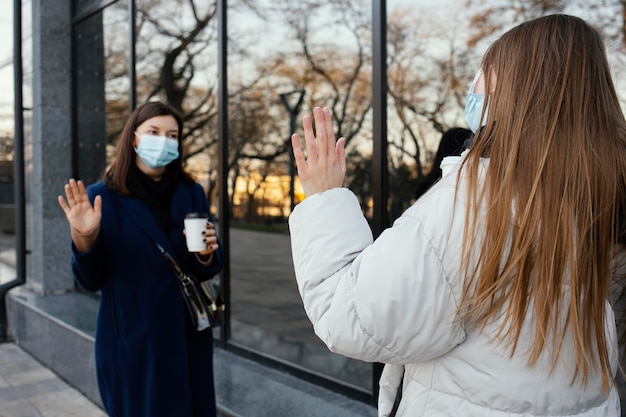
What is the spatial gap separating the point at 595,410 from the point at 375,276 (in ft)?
1.76

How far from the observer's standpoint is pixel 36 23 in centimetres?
604

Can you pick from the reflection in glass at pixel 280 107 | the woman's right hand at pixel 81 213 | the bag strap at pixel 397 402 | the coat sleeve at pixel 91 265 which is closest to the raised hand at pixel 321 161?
the bag strap at pixel 397 402

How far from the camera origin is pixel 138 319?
8.66ft

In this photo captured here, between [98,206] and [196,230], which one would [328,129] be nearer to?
[196,230]

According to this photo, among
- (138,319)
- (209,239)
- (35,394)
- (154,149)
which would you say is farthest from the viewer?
(35,394)

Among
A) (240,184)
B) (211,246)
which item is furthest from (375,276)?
(240,184)

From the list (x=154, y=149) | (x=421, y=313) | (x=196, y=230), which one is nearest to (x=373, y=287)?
(x=421, y=313)

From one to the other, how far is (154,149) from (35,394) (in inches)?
109

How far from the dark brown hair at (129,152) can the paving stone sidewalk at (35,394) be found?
2.10m

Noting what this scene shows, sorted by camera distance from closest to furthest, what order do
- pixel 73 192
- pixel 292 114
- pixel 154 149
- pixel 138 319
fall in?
pixel 73 192 → pixel 138 319 → pixel 154 149 → pixel 292 114

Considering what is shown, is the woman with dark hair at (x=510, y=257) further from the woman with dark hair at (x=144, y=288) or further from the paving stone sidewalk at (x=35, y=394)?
the paving stone sidewalk at (x=35, y=394)

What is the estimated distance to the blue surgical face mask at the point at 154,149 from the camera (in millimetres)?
2791

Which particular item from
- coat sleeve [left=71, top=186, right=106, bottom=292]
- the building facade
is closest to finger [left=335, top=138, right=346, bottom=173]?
coat sleeve [left=71, top=186, right=106, bottom=292]

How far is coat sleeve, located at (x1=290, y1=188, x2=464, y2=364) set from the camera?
3.68 ft
